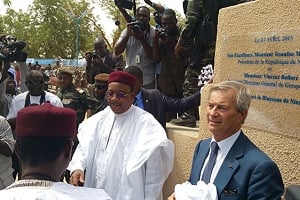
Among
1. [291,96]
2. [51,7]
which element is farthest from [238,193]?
[51,7]

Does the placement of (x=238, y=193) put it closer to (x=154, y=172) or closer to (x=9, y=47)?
(x=154, y=172)

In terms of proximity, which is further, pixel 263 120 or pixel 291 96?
pixel 263 120

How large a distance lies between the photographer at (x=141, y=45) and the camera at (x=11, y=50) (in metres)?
1.24

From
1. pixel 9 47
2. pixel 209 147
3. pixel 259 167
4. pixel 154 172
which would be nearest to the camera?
pixel 259 167

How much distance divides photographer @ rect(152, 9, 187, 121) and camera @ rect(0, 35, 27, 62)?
1670 mm

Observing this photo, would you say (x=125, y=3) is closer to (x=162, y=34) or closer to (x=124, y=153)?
(x=162, y=34)

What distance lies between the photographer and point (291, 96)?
320cm

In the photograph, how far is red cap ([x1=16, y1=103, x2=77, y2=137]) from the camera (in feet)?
5.85

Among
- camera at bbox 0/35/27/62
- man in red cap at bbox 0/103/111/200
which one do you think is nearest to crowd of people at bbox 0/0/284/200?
man in red cap at bbox 0/103/111/200

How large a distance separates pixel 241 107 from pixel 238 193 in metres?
0.46

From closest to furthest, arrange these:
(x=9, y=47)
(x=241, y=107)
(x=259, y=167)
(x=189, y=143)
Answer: (x=259, y=167), (x=241, y=107), (x=189, y=143), (x=9, y=47)

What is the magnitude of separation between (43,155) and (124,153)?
5.72 feet

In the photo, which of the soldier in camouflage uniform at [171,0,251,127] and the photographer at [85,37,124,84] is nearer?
the soldier in camouflage uniform at [171,0,251,127]

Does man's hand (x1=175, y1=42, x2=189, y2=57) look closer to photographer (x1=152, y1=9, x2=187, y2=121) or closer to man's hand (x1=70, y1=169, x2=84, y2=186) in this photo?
photographer (x1=152, y1=9, x2=187, y2=121)
